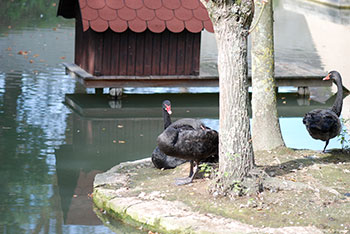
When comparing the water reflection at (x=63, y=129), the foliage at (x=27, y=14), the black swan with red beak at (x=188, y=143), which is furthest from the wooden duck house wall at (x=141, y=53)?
the foliage at (x=27, y=14)

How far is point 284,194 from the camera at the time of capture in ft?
21.7

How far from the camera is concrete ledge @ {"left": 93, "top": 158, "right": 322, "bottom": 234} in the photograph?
19.4 ft

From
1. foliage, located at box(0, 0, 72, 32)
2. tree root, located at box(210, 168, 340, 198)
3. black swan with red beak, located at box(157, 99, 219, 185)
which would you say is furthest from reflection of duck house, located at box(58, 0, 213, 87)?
foliage, located at box(0, 0, 72, 32)

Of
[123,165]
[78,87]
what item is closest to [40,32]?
[78,87]

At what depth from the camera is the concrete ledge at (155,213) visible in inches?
233

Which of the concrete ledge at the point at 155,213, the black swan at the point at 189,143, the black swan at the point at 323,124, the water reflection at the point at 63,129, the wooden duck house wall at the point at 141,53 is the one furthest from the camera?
the wooden duck house wall at the point at 141,53

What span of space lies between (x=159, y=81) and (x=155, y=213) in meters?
7.44

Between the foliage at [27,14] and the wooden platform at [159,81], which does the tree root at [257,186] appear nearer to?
the wooden platform at [159,81]

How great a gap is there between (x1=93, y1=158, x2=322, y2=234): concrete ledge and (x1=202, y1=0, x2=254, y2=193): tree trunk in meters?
0.56

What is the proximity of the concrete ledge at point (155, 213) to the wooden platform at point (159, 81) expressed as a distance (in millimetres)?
5607

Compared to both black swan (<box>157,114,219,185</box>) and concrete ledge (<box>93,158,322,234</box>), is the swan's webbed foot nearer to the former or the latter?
black swan (<box>157,114,219,185</box>)

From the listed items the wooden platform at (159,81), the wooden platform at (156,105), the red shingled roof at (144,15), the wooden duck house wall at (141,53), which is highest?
the red shingled roof at (144,15)

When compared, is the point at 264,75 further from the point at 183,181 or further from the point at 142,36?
the point at 142,36

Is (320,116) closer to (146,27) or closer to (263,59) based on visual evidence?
(263,59)
